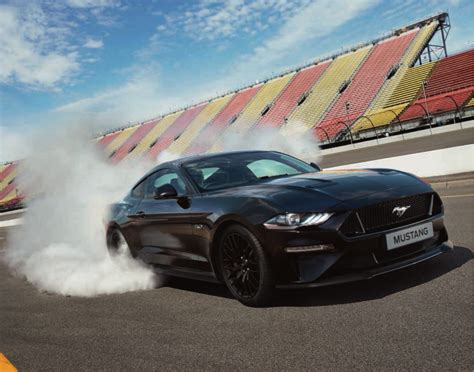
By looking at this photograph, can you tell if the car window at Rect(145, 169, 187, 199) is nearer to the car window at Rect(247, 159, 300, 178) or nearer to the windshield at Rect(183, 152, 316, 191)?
the windshield at Rect(183, 152, 316, 191)

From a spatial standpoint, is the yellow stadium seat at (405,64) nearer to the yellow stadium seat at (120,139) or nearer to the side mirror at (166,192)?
the side mirror at (166,192)

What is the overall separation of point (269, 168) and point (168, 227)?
1252mm

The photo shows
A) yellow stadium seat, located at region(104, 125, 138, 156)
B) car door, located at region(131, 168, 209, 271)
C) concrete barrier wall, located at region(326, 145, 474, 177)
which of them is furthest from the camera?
yellow stadium seat, located at region(104, 125, 138, 156)

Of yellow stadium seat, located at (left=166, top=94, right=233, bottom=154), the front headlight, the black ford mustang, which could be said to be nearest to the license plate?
the black ford mustang

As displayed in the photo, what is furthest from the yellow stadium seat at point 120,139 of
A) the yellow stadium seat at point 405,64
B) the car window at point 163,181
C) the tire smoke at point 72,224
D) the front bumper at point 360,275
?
the front bumper at point 360,275

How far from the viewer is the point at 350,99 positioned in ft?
143

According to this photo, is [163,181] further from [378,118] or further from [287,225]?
[378,118]

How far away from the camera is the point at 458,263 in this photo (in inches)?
198

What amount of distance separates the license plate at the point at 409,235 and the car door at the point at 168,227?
5.68 ft

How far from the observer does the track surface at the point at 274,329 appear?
10.9 feet

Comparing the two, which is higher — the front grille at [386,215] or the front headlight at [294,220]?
the front headlight at [294,220]

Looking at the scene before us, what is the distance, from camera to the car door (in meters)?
5.32

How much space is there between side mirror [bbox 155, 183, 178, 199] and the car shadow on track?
1.10 metres

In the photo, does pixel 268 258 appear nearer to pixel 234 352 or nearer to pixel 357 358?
pixel 234 352
